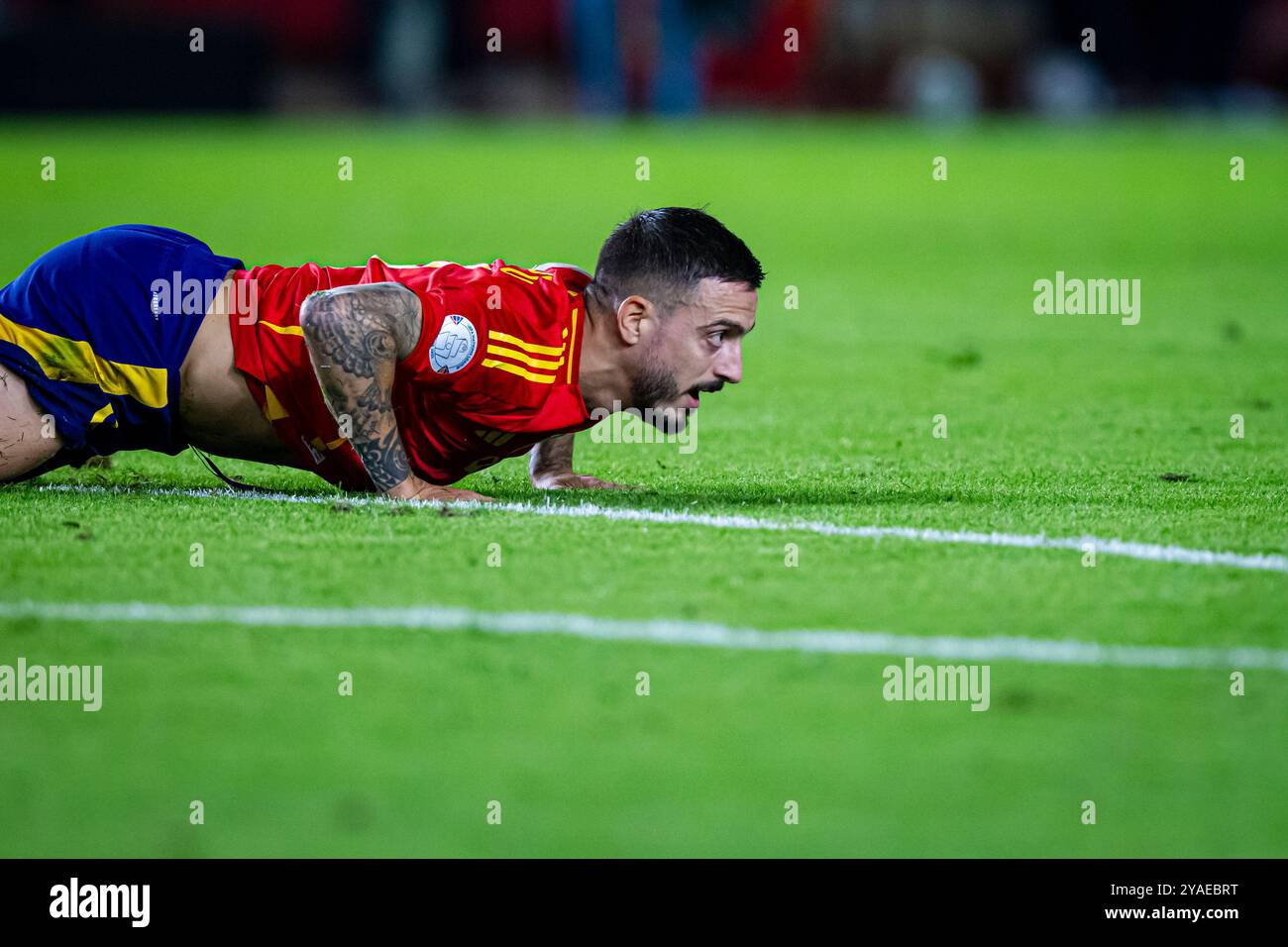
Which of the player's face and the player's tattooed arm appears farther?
the player's tattooed arm

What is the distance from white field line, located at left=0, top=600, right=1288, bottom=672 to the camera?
4367 millimetres

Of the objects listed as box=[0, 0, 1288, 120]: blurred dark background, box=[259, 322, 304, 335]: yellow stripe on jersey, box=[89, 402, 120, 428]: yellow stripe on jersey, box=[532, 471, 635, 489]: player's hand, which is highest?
box=[0, 0, 1288, 120]: blurred dark background

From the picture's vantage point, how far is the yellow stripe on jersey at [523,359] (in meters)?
5.58

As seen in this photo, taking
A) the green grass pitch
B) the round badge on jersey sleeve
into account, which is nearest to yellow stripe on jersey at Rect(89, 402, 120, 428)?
the green grass pitch

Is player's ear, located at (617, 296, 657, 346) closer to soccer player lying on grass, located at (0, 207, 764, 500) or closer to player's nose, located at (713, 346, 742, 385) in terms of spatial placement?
soccer player lying on grass, located at (0, 207, 764, 500)

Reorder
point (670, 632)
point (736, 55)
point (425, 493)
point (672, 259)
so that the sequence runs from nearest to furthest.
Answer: point (670, 632) → point (672, 259) → point (425, 493) → point (736, 55)

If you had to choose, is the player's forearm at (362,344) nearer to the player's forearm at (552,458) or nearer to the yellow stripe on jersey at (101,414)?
the yellow stripe on jersey at (101,414)

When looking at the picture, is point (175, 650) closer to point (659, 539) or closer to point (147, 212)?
point (659, 539)

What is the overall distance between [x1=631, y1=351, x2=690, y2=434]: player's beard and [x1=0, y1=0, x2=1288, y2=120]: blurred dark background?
26969mm

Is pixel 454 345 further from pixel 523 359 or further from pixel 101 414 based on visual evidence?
pixel 101 414

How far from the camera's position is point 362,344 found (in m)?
5.41

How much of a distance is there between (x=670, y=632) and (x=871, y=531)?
122 centimetres

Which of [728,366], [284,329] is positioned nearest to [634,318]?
[728,366]

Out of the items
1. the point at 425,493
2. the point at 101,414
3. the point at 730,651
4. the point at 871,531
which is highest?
the point at 101,414
